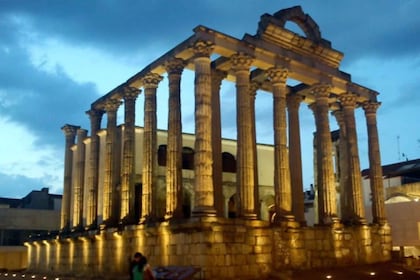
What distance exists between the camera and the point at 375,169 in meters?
36.6

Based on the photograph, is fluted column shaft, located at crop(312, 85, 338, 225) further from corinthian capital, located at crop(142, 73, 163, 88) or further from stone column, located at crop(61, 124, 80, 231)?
stone column, located at crop(61, 124, 80, 231)

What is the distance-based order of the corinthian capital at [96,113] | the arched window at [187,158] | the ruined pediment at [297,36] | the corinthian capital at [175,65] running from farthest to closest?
the arched window at [187,158] < the corinthian capital at [96,113] < the ruined pediment at [297,36] < the corinthian capital at [175,65]

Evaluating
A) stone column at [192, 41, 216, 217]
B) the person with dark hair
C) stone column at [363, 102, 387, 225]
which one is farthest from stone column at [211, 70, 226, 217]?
the person with dark hair

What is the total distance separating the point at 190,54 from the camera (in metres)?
28.8

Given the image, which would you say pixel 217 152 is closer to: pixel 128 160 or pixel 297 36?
pixel 128 160

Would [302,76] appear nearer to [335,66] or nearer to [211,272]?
[335,66]

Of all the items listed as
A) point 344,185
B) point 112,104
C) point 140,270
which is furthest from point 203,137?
point 344,185

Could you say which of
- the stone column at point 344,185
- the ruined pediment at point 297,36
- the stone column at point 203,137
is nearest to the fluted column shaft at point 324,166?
the ruined pediment at point 297,36

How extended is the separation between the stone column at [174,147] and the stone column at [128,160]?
485 centimetres

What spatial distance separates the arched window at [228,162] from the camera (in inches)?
1711

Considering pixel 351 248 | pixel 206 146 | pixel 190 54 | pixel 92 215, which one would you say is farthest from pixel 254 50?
pixel 92 215

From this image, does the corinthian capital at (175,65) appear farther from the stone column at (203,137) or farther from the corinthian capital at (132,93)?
the corinthian capital at (132,93)

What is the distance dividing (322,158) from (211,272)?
39.2 ft

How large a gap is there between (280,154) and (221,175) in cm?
371
